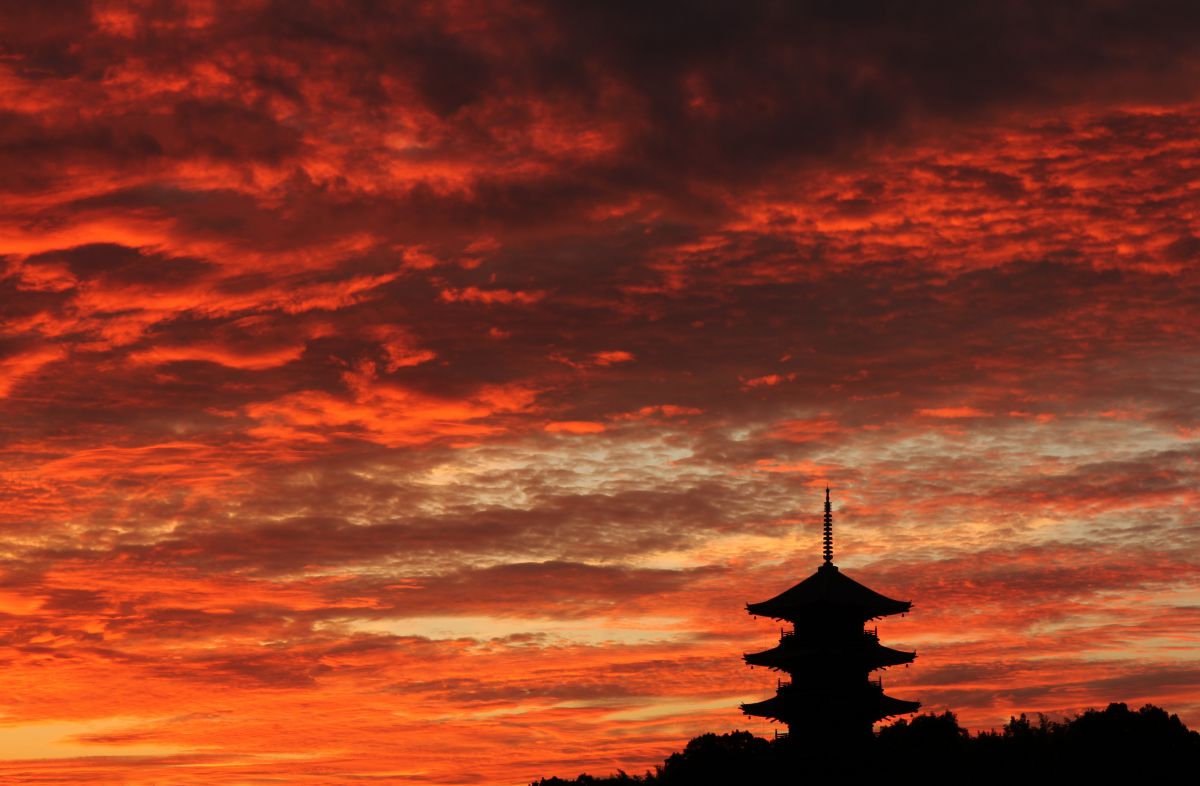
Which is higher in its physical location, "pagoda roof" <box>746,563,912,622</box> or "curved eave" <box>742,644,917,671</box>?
"pagoda roof" <box>746,563,912,622</box>

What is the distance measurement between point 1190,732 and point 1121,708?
359 centimetres

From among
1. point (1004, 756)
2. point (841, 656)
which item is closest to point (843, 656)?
point (841, 656)

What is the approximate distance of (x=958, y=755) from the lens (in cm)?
7562

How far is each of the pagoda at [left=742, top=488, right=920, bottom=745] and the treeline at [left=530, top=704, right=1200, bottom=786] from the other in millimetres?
1278

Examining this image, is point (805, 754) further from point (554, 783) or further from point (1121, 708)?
point (554, 783)

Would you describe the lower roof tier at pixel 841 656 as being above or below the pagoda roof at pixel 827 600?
below

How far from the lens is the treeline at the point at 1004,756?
70375 mm

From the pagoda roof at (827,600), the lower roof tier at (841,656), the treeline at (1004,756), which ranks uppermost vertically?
the pagoda roof at (827,600)

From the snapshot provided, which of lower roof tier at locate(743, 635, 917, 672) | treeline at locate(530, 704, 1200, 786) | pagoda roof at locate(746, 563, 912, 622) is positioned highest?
pagoda roof at locate(746, 563, 912, 622)

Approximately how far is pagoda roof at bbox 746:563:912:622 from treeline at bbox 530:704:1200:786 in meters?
6.41

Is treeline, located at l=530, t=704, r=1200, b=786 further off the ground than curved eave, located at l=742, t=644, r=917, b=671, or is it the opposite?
curved eave, located at l=742, t=644, r=917, b=671

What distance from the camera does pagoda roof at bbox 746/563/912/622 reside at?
7019 cm

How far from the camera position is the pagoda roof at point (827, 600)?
7019 centimetres

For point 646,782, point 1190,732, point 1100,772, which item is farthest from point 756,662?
point 646,782
